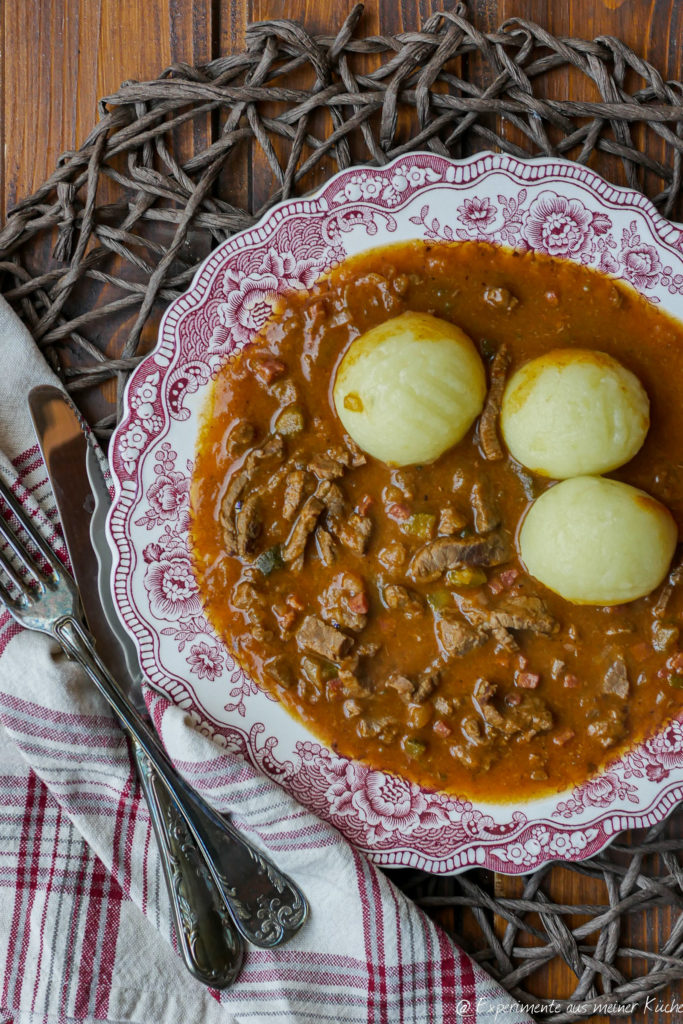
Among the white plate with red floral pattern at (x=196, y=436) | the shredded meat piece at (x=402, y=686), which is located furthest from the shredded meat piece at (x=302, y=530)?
the shredded meat piece at (x=402, y=686)

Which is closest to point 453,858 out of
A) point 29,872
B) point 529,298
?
point 29,872

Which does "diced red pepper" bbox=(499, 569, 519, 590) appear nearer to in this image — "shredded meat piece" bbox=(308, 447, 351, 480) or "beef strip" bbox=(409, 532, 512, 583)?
"beef strip" bbox=(409, 532, 512, 583)

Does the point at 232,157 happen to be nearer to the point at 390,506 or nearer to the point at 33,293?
the point at 33,293

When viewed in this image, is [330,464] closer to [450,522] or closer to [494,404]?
[450,522]

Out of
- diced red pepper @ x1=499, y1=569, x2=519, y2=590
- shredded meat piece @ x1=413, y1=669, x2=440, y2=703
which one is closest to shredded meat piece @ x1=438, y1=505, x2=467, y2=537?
diced red pepper @ x1=499, y1=569, x2=519, y2=590

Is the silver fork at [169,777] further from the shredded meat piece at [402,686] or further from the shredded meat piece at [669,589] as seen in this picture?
the shredded meat piece at [669,589]
